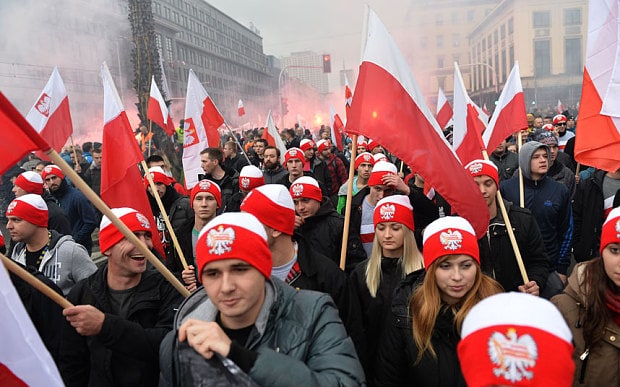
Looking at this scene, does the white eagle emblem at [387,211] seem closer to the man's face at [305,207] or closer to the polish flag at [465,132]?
the man's face at [305,207]

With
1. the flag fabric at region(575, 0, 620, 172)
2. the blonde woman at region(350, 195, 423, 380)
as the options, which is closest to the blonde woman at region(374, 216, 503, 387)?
the blonde woman at region(350, 195, 423, 380)

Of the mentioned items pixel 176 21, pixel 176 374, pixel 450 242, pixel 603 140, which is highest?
pixel 176 21

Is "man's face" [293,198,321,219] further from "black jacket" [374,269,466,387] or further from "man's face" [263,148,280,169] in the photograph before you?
"man's face" [263,148,280,169]

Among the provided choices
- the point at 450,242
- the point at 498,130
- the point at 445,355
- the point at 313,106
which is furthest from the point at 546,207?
the point at 313,106

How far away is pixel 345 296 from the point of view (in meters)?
3.17

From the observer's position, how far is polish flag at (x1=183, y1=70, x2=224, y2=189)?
848 cm

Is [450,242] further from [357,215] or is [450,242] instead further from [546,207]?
[546,207]

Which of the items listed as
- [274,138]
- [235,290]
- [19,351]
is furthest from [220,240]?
[274,138]

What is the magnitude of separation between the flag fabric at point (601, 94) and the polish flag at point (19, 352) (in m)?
3.56

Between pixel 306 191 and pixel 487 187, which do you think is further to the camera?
pixel 306 191

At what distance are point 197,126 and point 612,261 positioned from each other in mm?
6967

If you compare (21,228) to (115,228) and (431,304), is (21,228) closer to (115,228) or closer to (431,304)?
(115,228)

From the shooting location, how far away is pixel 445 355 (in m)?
2.58

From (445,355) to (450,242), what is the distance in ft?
1.95
